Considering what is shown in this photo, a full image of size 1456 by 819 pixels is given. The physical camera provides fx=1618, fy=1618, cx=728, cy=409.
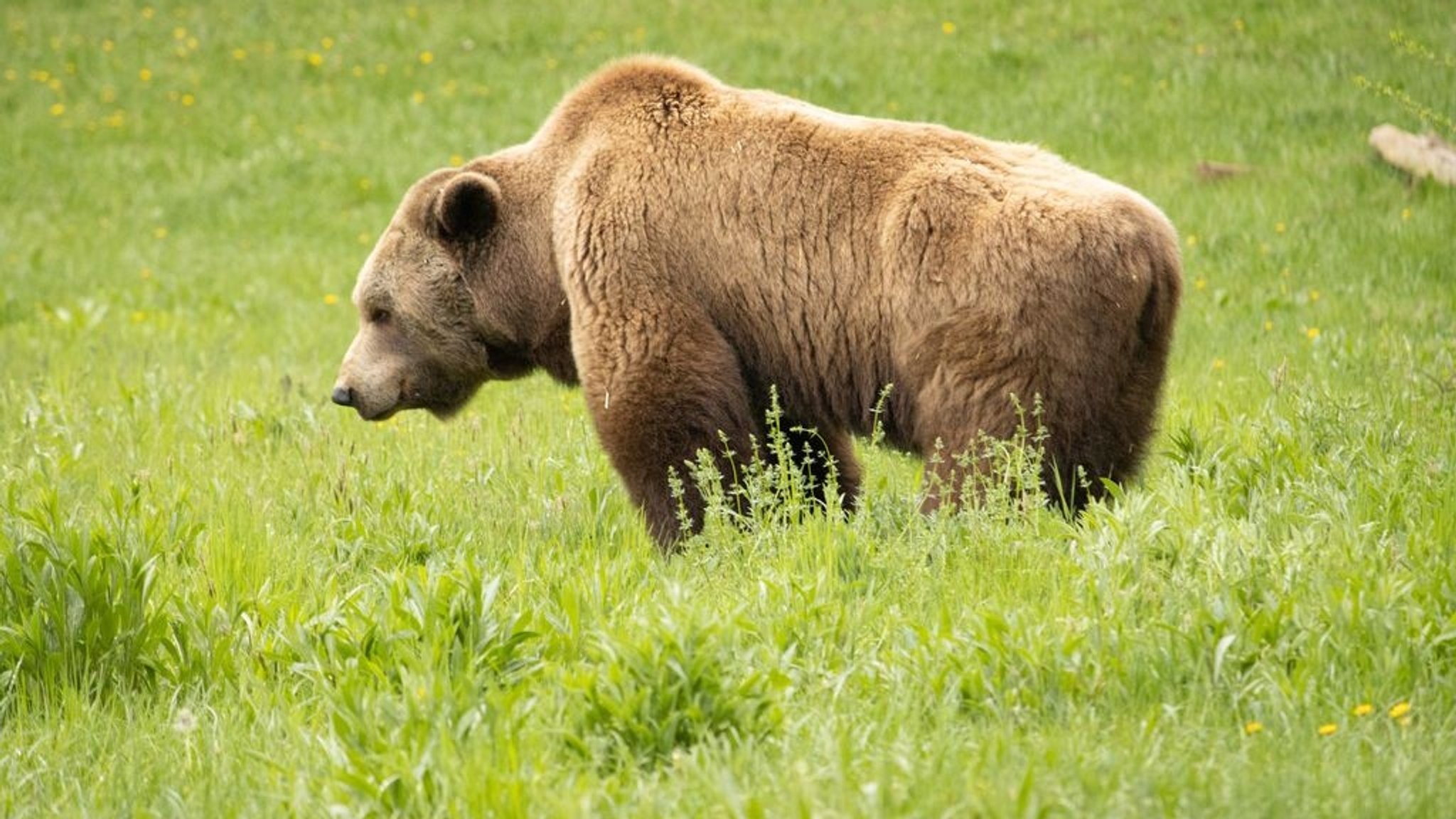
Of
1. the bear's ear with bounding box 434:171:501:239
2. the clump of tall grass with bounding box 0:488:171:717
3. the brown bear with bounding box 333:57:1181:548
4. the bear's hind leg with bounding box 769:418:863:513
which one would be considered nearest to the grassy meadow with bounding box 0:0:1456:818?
the clump of tall grass with bounding box 0:488:171:717

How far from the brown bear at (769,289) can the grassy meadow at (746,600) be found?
0.35 metres

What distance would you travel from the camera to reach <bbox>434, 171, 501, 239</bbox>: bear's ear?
6832mm

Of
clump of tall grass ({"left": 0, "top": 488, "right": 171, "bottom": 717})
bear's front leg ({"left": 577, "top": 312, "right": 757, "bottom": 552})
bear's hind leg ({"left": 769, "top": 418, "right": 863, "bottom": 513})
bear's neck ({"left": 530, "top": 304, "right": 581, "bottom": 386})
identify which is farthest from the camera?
bear's neck ({"left": 530, "top": 304, "right": 581, "bottom": 386})

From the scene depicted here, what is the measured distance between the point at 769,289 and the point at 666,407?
61 cm

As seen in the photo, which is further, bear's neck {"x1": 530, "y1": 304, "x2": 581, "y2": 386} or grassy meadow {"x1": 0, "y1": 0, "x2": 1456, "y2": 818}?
bear's neck {"x1": 530, "y1": 304, "x2": 581, "y2": 386}

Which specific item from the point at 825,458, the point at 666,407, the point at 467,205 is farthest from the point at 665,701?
the point at 467,205

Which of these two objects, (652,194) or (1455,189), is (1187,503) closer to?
(652,194)

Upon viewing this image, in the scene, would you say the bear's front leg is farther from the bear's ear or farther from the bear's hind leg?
the bear's ear

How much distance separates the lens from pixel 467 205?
6.92m

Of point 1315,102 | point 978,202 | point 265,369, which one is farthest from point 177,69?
point 978,202

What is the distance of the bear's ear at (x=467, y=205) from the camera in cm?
683

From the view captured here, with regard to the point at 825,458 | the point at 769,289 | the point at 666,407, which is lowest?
the point at 825,458

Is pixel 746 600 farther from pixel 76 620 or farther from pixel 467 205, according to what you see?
pixel 467 205

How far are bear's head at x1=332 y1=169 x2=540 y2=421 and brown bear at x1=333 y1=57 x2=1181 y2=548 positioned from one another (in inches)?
0.4
